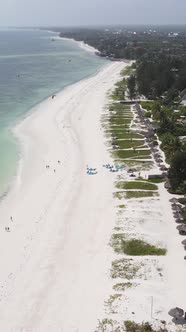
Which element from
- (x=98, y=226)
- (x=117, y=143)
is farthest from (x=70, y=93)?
(x=98, y=226)

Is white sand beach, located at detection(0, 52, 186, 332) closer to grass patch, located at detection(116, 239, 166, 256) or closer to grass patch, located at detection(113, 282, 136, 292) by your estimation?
grass patch, located at detection(113, 282, 136, 292)

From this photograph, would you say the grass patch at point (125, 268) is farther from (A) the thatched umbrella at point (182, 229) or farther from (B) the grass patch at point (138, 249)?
(A) the thatched umbrella at point (182, 229)

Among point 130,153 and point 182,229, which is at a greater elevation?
point 182,229

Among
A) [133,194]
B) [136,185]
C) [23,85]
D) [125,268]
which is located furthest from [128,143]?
[23,85]

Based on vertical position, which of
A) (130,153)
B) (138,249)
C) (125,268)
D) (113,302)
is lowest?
(113,302)

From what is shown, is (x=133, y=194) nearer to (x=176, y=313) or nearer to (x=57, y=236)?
(x=57, y=236)

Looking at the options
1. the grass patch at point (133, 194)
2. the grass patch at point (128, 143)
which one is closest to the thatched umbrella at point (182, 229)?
the grass patch at point (133, 194)

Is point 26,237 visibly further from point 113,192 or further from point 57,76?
point 57,76
